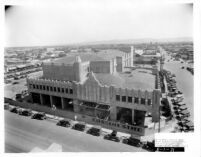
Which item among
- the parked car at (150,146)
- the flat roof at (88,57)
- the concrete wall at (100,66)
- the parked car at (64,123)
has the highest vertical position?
the flat roof at (88,57)

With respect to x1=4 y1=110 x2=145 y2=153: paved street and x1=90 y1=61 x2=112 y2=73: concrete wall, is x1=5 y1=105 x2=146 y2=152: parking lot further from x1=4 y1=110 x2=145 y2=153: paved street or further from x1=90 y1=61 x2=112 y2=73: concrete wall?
x1=90 y1=61 x2=112 y2=73: concrete wall

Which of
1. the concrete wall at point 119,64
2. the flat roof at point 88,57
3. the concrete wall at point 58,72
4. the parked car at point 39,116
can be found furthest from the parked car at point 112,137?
the concrete wall at point 119,64

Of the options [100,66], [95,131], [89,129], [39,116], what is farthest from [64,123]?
[100,66]

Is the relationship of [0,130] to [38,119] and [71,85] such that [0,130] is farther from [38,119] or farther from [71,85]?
[71,85]

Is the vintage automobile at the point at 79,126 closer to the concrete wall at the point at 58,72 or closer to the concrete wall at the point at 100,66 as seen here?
the concrete wall at the point at 58,72

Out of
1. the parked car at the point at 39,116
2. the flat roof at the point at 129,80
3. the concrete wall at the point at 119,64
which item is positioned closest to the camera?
the flat roof at the point at 129,80

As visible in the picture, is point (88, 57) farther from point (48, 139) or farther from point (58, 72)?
point (48, 139)
